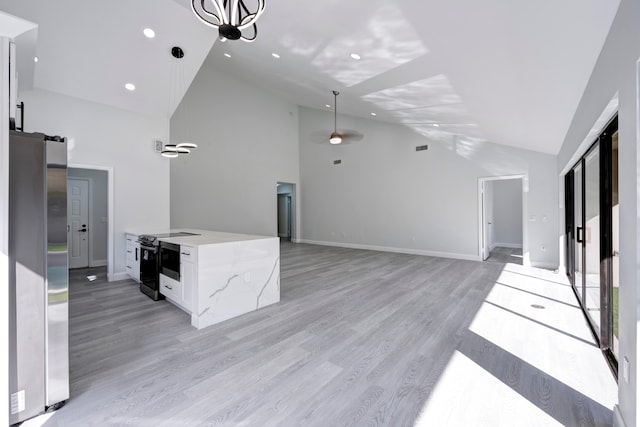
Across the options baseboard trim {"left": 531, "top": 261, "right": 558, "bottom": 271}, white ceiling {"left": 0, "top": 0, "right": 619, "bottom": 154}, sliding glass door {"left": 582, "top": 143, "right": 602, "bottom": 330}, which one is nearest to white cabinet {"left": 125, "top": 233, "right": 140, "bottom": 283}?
white ceiling {"left": 0, "top": 0, "right": 619, "bottom": 154}

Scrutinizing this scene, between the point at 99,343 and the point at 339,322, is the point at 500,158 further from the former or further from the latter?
the point at 99,343

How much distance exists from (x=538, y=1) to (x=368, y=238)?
274 inches

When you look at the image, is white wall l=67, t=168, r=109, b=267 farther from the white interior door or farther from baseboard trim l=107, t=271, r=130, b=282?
baseboard trim l=107, t=271, r=130, b=282

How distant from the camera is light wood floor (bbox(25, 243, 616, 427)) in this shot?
170cm

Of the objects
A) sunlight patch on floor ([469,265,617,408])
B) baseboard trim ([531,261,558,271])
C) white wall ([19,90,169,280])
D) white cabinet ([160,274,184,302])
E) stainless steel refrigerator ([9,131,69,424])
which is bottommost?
sunlight patch on floor ([469,265,617,408])

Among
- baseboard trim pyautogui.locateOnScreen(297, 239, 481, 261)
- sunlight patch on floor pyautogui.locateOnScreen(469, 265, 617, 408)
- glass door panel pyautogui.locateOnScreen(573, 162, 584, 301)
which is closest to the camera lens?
sunlight patch on floor pyautogui.locateOnScreen(469, 265, 617, 408)

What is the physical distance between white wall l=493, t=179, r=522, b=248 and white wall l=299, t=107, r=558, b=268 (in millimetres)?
3184

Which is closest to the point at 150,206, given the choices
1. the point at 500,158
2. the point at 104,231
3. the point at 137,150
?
the point at 137,150

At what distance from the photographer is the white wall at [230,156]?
23.2 ft

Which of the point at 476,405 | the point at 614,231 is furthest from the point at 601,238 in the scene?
the point at 476,405

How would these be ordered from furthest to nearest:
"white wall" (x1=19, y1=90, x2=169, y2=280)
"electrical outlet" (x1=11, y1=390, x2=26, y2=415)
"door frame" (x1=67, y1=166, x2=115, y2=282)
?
"door frame" (x1=67, y1=166, x2=115, y2=282) → "white wall" (x1=19, y1=90, x2=169, y2=280) → "electrical outlet" (x1=11, y1=390, x2=26, y2=415)

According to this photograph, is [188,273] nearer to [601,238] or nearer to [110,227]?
[110,227]

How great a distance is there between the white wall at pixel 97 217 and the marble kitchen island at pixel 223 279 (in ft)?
12.1

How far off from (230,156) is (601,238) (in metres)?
7.73
